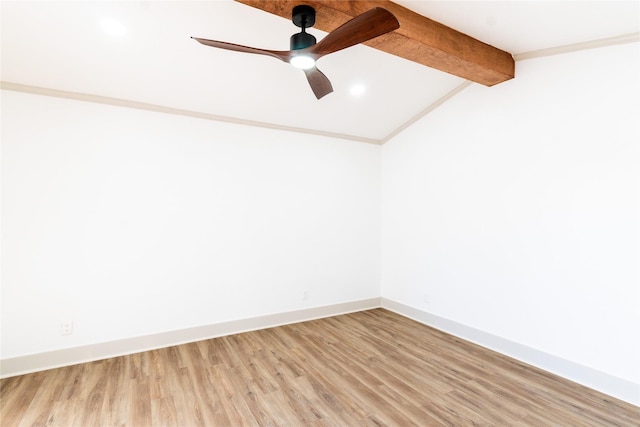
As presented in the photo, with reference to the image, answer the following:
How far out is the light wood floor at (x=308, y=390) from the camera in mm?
2293

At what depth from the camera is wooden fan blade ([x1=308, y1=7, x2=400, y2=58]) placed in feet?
5.23

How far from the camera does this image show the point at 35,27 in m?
2.35

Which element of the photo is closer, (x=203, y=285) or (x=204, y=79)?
(x=204, y=79)

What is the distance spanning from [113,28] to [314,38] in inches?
62.9

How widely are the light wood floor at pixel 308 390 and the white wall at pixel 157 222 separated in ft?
1.72

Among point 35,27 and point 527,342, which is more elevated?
point 35,27

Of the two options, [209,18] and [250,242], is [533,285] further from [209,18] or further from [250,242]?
[209,18]

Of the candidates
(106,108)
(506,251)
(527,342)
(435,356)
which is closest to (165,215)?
(106,108)

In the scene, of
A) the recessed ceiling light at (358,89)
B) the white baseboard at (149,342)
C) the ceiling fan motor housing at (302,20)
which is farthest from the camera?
the recessed ceiling light at (358,89)

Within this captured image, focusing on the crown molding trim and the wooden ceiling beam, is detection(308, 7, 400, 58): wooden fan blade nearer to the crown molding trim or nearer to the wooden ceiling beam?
the wooden ceiling beam

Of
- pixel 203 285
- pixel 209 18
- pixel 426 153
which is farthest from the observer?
pixel 426 153

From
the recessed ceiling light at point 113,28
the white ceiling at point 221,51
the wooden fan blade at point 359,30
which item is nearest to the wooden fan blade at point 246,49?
the wooden fan blade at point 359,30

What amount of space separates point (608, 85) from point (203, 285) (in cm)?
437

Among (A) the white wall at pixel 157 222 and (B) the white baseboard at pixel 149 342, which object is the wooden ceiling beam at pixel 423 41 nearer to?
(A) the white wall at pixel 157 222
